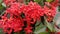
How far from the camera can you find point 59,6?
1.32m

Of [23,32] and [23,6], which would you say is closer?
[23,6]

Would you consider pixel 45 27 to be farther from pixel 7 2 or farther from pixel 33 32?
pixel 7 2

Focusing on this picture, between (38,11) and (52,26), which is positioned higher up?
(38,11)

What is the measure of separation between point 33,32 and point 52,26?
11 centimetres

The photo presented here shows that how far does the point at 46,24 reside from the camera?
112 centimetres

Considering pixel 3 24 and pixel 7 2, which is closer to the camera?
pixel 3 24

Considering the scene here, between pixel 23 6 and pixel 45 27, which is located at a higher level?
pixel 23 6

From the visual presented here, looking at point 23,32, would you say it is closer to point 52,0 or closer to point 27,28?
point 27,28

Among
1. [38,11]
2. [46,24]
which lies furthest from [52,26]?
[38,11]

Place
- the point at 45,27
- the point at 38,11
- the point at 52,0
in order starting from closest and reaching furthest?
the point at 38,11 < the point at 45,27 < the point at 52,0

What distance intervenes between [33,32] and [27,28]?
7 centimetres

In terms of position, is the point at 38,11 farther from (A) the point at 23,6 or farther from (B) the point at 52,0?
(B) the point at 52,0

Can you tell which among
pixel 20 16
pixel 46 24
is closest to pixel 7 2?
pixel 20 16

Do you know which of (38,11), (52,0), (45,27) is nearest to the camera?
(38,11)
